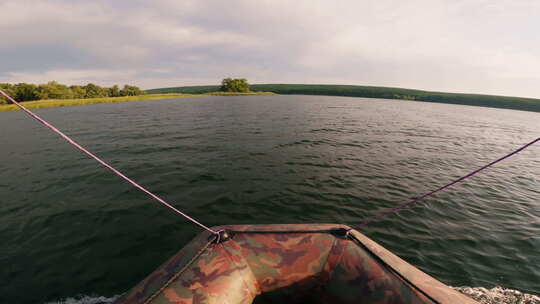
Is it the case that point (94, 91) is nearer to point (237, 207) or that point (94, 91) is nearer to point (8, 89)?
point (8, 89)

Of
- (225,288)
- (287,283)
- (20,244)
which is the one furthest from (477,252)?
(20,244)

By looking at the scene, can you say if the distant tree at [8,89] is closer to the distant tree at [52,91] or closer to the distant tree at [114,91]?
the distant tree at [52,91]

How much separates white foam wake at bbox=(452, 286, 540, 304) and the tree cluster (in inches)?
4608

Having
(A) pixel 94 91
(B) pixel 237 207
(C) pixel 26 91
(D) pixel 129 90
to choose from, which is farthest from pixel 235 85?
(B) pixel 237 207

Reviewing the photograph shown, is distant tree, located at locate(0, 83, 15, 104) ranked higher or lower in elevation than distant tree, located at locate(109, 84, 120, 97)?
lower

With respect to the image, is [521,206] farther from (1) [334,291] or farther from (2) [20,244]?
(2) [20,244]

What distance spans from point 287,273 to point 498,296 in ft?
15.0

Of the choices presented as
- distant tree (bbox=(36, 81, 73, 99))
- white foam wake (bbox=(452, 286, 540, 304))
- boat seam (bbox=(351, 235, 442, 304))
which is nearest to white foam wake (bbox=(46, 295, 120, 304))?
boat seam (bbox=(351, 235, 442, 304))

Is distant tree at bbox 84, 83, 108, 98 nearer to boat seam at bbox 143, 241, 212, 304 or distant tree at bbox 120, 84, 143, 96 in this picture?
distant tree at bbox 120, 84, 143, 96

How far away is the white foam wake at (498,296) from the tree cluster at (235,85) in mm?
117048

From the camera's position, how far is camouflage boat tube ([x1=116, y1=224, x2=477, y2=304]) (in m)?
2.49

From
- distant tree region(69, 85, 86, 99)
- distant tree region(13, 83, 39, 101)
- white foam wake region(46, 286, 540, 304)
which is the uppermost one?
distant tree region(69, 85, 86, 99)

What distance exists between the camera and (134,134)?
680 inches

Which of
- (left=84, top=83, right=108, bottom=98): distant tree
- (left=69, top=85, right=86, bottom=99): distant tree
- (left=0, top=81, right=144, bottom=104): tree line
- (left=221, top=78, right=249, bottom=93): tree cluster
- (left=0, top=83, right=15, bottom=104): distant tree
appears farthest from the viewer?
(left=221, top=78, right=249, bottom=93): tree cluster
